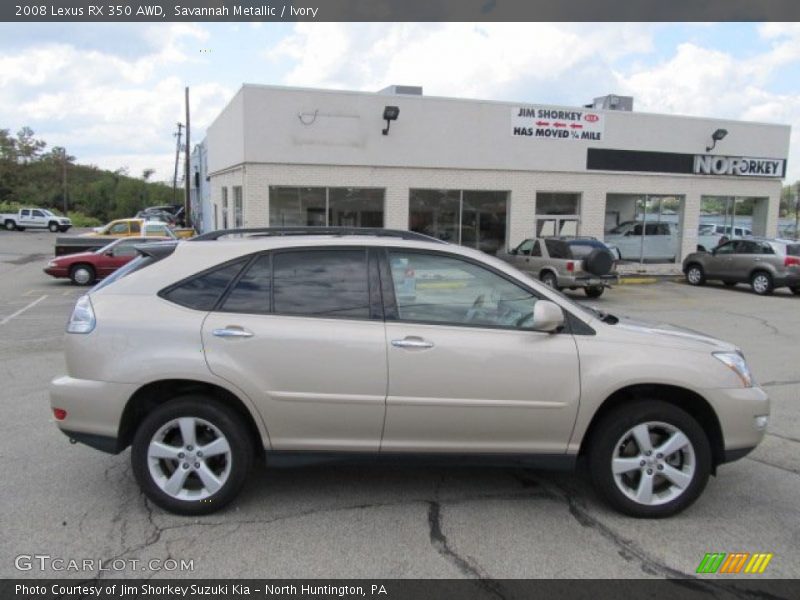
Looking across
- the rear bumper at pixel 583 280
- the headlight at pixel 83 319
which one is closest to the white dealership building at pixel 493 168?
the rear bumper at pixel 583 280

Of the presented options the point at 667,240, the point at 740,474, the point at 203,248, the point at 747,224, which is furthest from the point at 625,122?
the point at 203,248

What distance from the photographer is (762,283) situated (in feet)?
58.0

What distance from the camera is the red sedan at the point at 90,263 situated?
673 inches


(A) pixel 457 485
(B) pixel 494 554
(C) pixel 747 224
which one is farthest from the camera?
(C) pixel 747 224

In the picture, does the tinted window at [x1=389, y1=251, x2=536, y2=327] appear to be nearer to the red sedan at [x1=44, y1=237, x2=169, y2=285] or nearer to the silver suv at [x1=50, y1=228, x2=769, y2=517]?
the silver suv at [x1=50, y1=228, x2=769, y2=517]

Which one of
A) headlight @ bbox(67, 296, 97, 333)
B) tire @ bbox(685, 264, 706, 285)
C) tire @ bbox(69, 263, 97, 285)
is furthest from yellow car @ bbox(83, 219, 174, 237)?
headlight @ bbox(67, 296, 97, 333)

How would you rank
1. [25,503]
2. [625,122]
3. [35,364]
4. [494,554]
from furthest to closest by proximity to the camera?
[625,122] → [35,364] → [25,503] → [494,554]

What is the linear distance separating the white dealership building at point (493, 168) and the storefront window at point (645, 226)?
4 cm

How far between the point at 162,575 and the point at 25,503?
1.35m

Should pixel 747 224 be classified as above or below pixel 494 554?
above

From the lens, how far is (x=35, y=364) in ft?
26.1

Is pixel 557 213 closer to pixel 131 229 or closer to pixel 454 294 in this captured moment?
pixel 131 229
